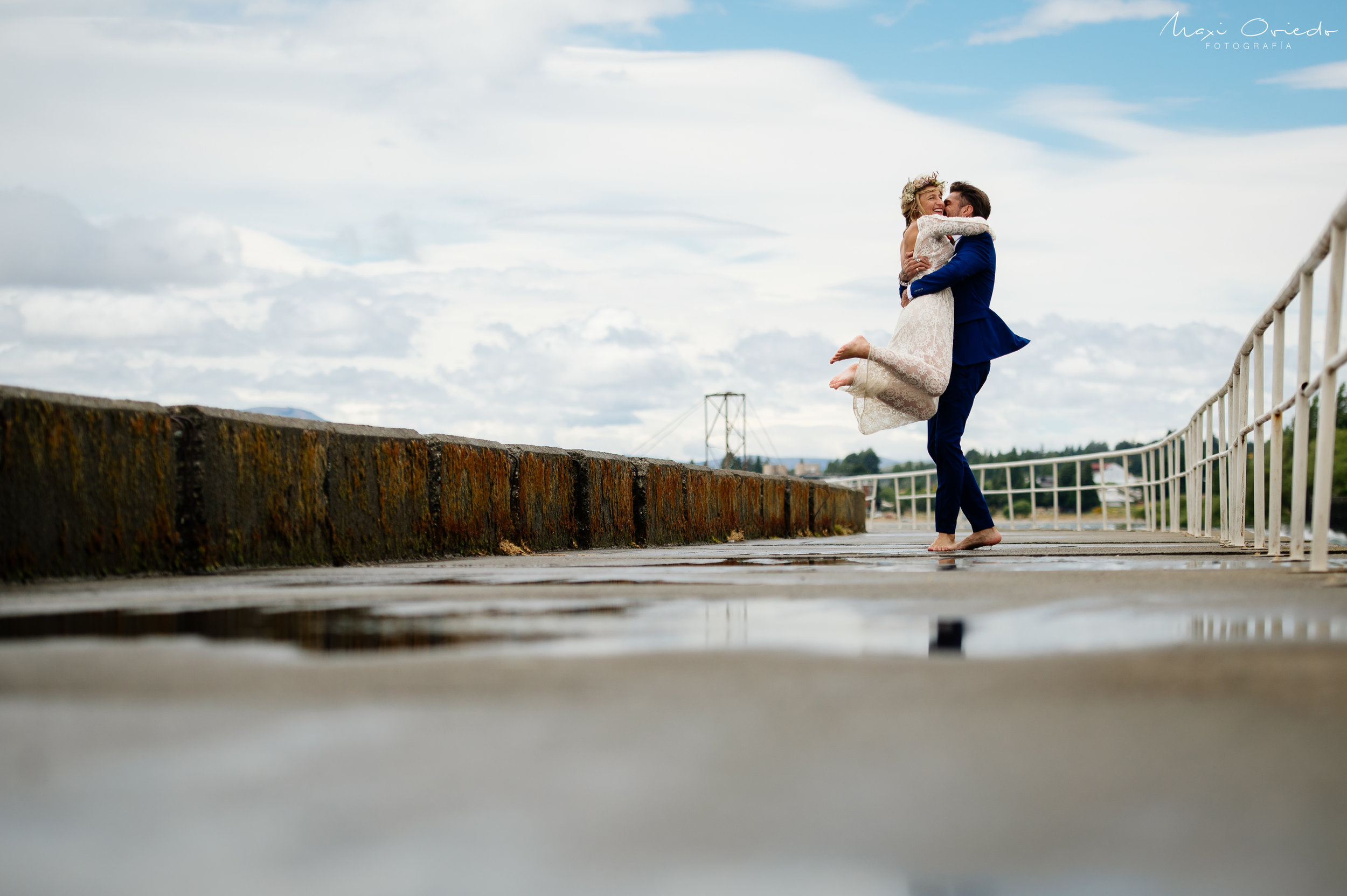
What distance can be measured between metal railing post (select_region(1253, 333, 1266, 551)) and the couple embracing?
115 centimetres

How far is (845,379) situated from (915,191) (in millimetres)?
1041

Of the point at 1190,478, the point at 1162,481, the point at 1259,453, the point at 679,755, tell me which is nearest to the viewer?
the point at 679,755

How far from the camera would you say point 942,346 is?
5848 millimetres

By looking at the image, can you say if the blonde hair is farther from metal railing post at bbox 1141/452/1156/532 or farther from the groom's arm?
metal railing post at bbox 1141/452/1156/532

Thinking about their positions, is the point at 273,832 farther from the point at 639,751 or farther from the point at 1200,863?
the point at 1200,863

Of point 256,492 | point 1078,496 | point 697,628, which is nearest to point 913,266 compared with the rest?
point 256,492

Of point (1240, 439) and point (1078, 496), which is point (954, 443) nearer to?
point (1240, 439)

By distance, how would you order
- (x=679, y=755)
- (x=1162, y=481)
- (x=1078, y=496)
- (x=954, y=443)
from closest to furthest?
(x=679, y=755) < (x=954, y=443) < (x=1162, y=481) < (x=1078, y=496)

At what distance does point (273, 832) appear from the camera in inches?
38.4

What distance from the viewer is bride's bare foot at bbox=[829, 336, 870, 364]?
Answer: 5.83 m

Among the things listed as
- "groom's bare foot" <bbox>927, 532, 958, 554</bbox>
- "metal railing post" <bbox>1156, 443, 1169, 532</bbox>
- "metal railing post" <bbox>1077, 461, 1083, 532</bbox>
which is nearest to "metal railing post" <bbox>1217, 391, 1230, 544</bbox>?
"groom's bare foot" <bbox>927, 532, 958, 554</bbox>

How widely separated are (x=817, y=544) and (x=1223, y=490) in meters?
2.82

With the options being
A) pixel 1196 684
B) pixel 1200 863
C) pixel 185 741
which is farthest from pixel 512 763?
pixel 1196 684

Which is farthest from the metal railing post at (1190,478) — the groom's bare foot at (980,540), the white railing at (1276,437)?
the groom's bare foot at (980,540)
